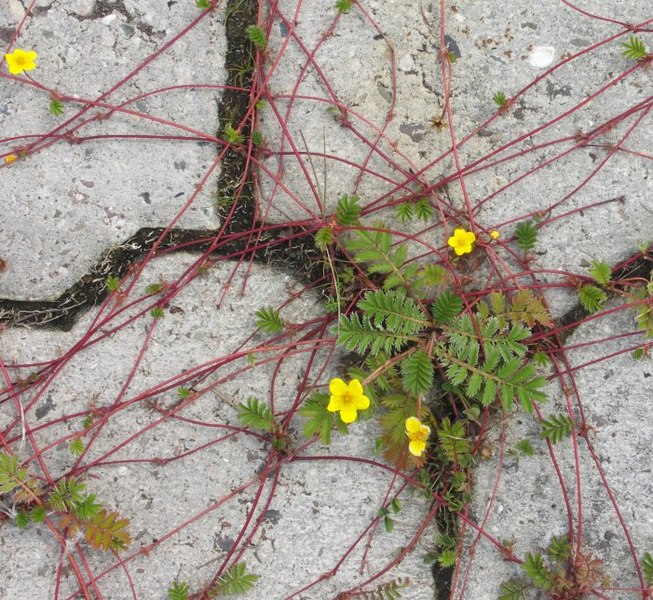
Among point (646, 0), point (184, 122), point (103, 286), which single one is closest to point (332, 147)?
point (184, 122)

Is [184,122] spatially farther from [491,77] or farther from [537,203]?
[537,203]

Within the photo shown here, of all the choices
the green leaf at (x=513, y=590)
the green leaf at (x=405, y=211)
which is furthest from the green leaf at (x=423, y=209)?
the green leaf at (x=513, y=590)

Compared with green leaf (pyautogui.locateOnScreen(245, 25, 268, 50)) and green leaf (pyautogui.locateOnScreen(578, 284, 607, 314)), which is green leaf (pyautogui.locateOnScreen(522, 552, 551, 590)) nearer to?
green leaf (pyautogui.locateOnScreen(578, 284, 607, 314))

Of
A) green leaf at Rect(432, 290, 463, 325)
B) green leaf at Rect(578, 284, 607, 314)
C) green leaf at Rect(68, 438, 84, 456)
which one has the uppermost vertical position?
green leaf at Rect(578, 284, 607, 314)

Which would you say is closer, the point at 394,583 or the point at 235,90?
the point at 394,583

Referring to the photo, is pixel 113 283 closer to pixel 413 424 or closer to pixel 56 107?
pixel 56 107

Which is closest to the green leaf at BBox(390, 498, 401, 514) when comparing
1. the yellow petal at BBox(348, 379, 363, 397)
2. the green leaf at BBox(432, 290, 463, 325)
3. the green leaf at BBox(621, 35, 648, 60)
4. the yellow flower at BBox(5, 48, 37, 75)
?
the yellow petal at BBox(348, 379, 363, 397)
